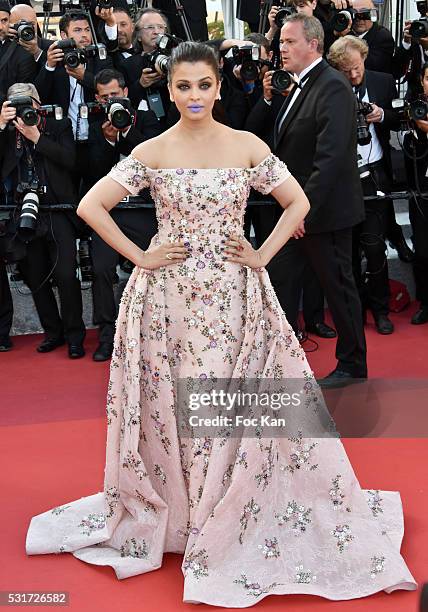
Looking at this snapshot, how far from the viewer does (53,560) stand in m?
3.33

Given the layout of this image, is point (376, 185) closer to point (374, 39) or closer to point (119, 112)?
point (374, 39)

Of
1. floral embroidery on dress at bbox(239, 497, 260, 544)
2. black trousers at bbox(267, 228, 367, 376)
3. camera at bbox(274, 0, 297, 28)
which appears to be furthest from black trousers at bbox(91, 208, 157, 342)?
floral embroidery on dress at bbox(239, 497, 260, 544)

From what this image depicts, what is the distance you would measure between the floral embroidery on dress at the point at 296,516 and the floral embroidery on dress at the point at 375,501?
30 cm

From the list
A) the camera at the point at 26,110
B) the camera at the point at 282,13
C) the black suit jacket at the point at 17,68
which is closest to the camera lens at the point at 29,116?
the camera at the point at 26,110

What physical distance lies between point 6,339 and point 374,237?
2.15 metres

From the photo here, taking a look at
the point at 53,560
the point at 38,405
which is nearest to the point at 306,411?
the point at 53,560

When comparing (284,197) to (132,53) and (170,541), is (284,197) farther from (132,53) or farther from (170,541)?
(132,53)

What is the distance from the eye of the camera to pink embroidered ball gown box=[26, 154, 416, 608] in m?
3.11

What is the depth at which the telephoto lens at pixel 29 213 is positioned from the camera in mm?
5379

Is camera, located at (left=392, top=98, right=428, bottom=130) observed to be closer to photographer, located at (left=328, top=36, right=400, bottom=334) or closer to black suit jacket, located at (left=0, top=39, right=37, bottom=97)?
photographer, located at (left=328, top=36, right=400, bottom=334)

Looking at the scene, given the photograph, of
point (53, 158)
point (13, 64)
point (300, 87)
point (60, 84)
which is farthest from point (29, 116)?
point (300, 87)

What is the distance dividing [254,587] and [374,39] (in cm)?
417

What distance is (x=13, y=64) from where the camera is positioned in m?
5.96

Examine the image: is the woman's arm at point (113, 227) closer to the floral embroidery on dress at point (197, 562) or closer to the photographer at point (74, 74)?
the floral embroidery on dress at point (197, 562)
